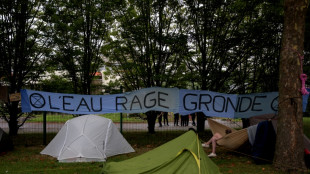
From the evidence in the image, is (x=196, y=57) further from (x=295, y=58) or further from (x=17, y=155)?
(x=17, y=155)

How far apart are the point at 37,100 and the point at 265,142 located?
8.08 meters

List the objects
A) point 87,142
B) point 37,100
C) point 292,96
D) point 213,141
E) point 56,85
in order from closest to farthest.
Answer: point 292,96, point 87,142, point 213,141, point 37,100, point 56,85

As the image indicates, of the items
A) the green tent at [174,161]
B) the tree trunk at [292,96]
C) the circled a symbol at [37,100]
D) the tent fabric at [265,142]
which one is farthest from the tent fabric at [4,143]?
the tree trunk at [292,96]

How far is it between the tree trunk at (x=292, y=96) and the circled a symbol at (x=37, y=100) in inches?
323

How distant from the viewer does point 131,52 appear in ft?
44.0

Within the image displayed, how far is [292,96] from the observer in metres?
6.83

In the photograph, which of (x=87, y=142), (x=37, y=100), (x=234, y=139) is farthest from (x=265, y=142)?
(x=37, y=100)

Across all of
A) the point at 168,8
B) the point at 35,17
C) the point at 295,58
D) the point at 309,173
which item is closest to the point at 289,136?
the point at 309,173

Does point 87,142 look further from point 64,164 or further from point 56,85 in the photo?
point 56,85

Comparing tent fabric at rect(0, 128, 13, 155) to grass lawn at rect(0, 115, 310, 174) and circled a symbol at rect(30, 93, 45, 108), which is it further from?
circled a symbol at rect(30, 93, 45, 108)

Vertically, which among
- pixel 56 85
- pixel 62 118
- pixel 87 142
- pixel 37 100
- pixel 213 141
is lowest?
pixel 213 141

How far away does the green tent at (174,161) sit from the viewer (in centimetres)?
486

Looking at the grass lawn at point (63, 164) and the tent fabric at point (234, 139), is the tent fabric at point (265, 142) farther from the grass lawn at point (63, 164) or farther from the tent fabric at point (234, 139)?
the tent fabric at point (234, 139)

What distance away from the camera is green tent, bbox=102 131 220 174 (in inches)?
191
